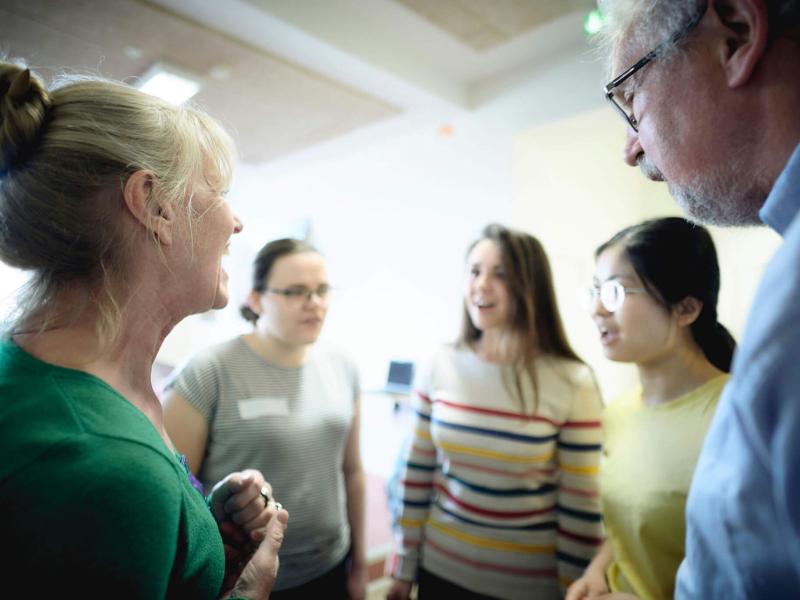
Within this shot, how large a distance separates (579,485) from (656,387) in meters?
0.40

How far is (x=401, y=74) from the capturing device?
2.99m

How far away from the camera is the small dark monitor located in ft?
12.6

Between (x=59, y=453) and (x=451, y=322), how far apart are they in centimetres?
313

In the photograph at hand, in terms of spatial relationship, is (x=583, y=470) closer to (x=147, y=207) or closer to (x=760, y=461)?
(x=760, y=461)

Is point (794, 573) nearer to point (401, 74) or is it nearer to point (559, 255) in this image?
point (559, 255)

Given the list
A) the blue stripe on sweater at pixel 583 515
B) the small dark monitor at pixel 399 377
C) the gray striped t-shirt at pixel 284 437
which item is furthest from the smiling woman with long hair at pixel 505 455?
the small dark monitor at pixel 399 377

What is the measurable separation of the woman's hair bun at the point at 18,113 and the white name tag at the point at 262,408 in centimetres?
90

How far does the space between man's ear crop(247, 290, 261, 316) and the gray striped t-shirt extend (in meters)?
0.20

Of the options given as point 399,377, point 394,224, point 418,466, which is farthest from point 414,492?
point 394,224

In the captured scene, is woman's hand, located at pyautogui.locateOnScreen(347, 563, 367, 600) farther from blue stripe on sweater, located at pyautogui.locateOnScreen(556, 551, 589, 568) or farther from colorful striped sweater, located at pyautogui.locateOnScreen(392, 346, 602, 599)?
blue stripe on sweater, located at pyautogui.locateOnScreen(556, 551, 589, 568)

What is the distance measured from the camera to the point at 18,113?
0.64 metres

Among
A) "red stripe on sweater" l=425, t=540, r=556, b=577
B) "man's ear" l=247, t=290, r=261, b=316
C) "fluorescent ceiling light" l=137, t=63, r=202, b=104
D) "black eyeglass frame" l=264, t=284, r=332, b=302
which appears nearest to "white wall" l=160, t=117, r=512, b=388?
"fluorescent ceiling light" l=137, t=63, r=202, b=104

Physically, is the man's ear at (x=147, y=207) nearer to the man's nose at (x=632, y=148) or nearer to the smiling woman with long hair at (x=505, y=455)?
the man's nose at (x=632, y=148)

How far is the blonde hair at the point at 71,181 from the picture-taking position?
664 millimetres
